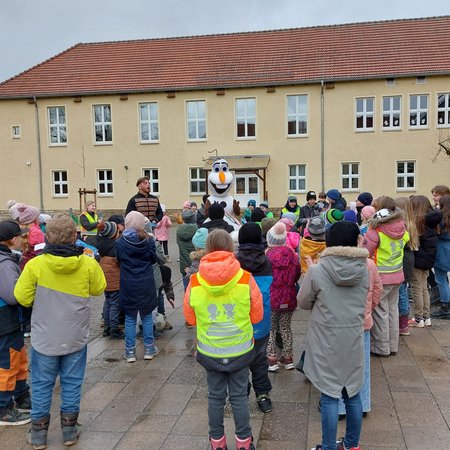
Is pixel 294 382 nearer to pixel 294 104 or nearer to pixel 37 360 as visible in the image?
pixel 37 360

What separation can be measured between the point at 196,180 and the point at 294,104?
22.3ft

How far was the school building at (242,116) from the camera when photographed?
24.8 m

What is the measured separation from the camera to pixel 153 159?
89.4 ft

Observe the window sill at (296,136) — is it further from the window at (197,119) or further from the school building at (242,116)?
the window at (197,119)

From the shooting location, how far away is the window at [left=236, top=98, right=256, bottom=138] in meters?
26.2

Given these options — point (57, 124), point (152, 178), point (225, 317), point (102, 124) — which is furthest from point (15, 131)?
point (225, 317)

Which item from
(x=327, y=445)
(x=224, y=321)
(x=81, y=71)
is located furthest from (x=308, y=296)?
(x=81, y=71)

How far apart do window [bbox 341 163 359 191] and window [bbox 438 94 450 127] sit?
4696mm

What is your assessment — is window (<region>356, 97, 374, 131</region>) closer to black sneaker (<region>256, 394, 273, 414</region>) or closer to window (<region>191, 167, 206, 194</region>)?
window (<region>191, 167, 206, 194</region>)

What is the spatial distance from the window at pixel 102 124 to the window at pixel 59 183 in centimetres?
300

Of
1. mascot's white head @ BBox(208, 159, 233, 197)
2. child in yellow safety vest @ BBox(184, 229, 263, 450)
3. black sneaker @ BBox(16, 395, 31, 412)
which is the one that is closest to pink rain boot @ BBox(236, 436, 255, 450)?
child in yellow safety vest @ BBox(184, 229, 263, 450)

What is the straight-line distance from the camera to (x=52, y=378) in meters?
3.71

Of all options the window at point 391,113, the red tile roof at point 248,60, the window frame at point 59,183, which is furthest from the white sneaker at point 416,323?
the window frame at point 59,183

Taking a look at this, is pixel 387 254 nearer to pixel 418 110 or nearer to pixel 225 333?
pixel 225 333
